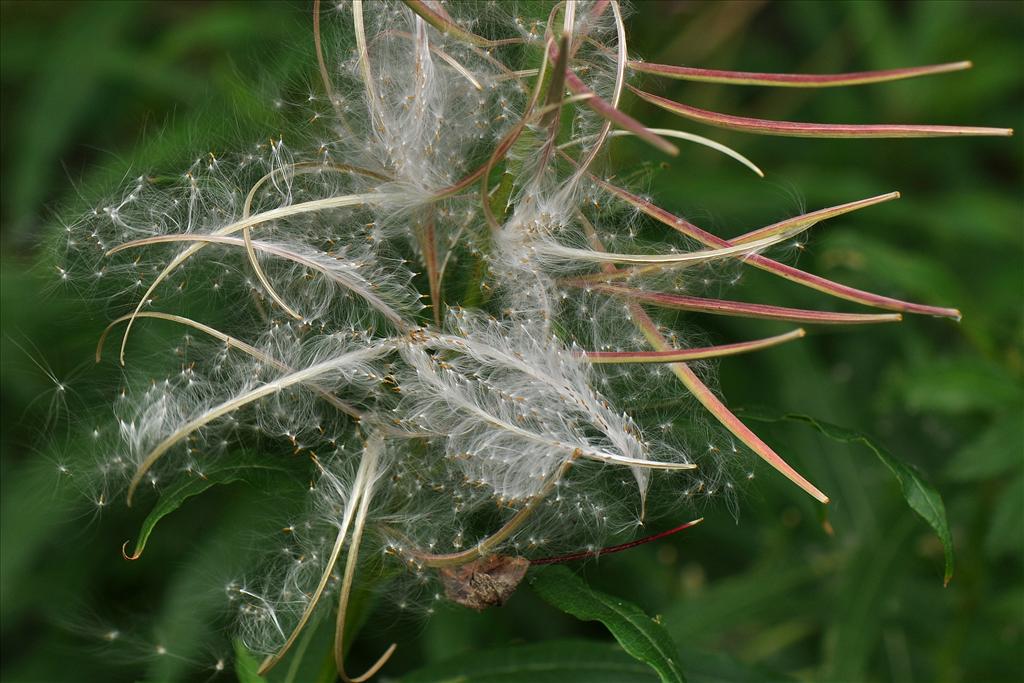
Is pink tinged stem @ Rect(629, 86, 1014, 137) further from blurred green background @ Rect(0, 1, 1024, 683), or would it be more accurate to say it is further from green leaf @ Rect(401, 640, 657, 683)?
green leaf @ Rect(401, 640, 657, 683)

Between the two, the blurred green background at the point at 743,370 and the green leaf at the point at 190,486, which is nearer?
the green leaf at the point at 190,486

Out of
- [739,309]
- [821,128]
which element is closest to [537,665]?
[739,309]

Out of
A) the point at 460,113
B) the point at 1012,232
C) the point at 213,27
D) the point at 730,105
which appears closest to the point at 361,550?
the point at 460,113

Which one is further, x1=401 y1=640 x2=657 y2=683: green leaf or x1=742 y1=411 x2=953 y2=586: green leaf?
x1=401 y1=640 x2=657 y2=683: green leaf

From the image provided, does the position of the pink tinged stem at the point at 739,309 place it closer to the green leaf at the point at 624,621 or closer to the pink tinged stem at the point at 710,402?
the pink tinged stem at the point at 710,402

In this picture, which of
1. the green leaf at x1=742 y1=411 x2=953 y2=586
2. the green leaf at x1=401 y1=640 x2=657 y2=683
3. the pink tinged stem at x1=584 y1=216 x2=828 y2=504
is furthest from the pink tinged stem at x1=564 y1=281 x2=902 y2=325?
the green leaf at x1=401 y1=640 x2=657 y2=683

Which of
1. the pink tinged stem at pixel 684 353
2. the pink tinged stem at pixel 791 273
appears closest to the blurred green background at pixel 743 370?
the pink tinged stem at pixel 791 273
